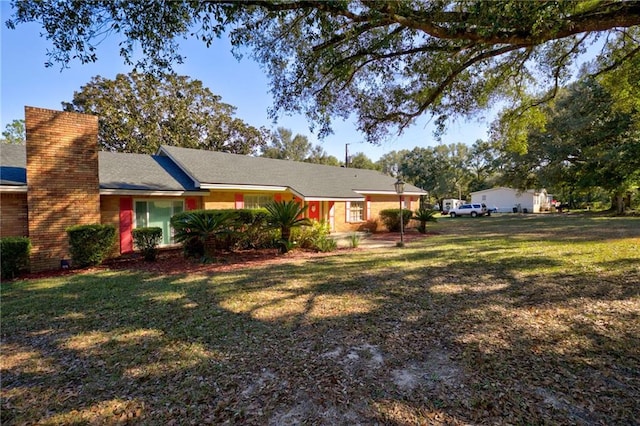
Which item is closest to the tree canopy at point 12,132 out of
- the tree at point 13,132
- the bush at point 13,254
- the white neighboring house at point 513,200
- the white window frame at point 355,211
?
the tree at point 13,132

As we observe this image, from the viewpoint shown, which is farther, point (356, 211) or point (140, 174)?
point (356, 211)

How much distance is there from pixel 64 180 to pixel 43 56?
495 centimetres

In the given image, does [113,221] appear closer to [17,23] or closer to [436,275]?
[17,23]

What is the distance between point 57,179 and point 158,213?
12.8 feet

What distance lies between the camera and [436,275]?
305 inches

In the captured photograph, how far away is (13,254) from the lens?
8.00m

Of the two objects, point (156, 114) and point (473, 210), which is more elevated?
point (156, 114)

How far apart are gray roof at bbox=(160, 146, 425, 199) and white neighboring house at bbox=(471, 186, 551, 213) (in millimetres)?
33678

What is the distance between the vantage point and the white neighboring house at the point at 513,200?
45375 millimetres

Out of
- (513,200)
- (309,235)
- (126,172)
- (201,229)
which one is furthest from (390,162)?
(201,229)

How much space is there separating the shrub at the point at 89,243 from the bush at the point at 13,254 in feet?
3.16

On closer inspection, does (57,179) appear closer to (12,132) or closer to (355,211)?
(355,211)

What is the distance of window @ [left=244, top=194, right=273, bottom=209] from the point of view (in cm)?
1502

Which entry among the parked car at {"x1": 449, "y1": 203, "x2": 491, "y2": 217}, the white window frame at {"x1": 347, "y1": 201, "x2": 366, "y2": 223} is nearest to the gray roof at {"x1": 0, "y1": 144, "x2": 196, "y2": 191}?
the white window frame at {"x1": 347, "y1": 201, "x2": 366, "y2": 223}
